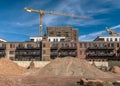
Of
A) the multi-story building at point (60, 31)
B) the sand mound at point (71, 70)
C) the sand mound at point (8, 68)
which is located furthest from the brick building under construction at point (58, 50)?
the sand mound at point (71, 70)

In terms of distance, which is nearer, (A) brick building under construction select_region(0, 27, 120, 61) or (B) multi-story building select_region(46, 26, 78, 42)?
(A) brick building under construction select_region(0, 27, 120, 61)

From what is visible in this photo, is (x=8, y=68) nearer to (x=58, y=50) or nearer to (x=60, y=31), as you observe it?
(x=58, y=50)

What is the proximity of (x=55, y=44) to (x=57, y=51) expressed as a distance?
3.68 meters

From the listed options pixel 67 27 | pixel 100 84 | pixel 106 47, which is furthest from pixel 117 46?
pixel 100 84

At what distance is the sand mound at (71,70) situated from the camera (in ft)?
203

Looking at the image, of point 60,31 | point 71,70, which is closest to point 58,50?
point 60,31

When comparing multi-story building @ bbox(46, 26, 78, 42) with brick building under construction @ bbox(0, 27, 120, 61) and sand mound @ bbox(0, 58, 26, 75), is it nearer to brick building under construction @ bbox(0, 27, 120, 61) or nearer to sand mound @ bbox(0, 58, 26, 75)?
brick building under construction @ bbox(0, 27, 120, 61)

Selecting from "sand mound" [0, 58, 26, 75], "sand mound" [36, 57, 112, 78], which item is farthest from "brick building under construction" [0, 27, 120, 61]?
"sand mound" [36, 57, 112, 78]

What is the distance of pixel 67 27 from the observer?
6855 inches

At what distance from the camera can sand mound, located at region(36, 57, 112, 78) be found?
203ft

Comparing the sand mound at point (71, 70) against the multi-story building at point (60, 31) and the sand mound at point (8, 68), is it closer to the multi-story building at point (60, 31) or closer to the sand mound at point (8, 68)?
the sand mound at point (8, 68)

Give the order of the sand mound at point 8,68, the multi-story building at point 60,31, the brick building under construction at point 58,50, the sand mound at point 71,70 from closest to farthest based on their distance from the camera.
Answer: the sand mound at point 71,70 → the sand mound at point 8,68 → the brick building under construction at point 58,50 → the multi-story building at point 60,31

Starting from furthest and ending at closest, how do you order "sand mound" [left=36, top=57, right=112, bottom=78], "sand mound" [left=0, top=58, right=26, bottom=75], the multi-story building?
1. the multi-story building
2. "sand mound" [left=0, top=58, right=26, bottom=75]
3. "sand mound" [left=36, top=57, right=112, bottom=78]

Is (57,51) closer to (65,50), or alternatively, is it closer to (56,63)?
(65,50)
